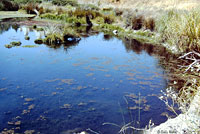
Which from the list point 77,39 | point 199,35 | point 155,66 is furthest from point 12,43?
point 199,35

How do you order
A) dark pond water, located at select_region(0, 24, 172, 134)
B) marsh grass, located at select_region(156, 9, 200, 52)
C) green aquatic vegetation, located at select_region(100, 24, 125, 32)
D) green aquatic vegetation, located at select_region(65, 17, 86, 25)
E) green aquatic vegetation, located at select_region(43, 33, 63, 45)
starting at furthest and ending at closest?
green aquatic vegetation, located at select_region(65, 17, 86, 25) < green aquatic vegetation, located at select_region(100, 24, 125, 32) < green aquatic vegetation, located at select_region(43, 33, 63, 45) < marsh grass, located at select_region(156, 9, 200, 52) < dark pond water, located at select_region(0, 24, 172, 134)

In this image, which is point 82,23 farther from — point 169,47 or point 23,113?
point 23,113

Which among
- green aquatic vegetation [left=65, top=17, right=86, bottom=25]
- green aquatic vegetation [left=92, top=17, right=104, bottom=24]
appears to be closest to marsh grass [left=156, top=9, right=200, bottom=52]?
green aquatic vegetation [left=92, top=17, right=104, bottom=24]

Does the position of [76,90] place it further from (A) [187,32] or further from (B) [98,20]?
(B) [98,20]

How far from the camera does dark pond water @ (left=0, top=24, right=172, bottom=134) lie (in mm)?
4191

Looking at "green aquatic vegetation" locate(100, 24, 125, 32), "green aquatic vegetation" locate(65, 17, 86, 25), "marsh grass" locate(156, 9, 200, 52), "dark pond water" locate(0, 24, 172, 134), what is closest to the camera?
"dark pond water" locate(0, 24, 172, 134)

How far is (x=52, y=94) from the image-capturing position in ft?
17.1

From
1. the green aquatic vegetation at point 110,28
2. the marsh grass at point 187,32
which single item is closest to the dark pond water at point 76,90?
the marsh grass at point 187,32

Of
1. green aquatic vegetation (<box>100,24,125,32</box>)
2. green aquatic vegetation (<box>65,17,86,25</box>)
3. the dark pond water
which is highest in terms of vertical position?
green aquatic vegetation (<box>65,17,86,25</box>)

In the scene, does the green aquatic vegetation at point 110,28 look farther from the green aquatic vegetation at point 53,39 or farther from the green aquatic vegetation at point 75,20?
the green aquatic vegetation at point 53,39

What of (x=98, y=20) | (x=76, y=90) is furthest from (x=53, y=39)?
(x=98, y=20)

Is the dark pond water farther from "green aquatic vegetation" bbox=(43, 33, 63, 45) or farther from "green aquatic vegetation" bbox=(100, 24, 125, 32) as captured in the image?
"green aquatic vegetation" bbox=(100, 24, 125, 32)

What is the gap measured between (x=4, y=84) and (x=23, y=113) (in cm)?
162

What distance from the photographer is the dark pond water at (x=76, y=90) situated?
13.8 feet
